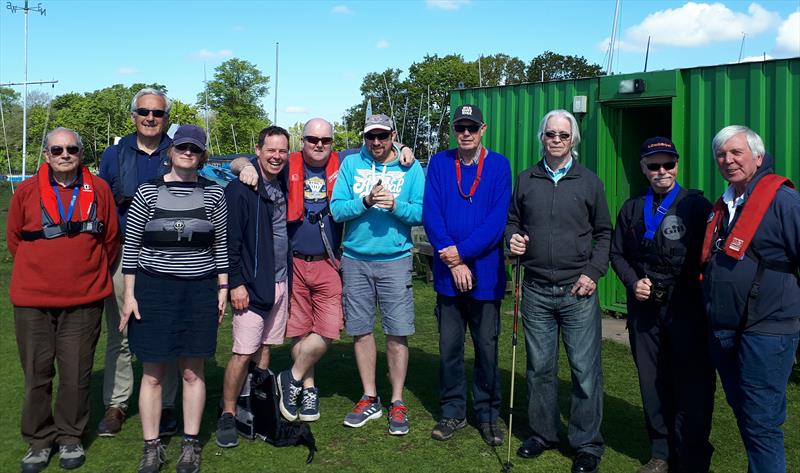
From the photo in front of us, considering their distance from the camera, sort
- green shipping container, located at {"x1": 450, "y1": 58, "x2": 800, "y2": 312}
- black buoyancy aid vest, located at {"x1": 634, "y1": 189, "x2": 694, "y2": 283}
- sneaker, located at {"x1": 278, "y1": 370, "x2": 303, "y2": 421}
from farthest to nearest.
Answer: green shipping container, located at {"x1": 450, "y1": 58, "x2": 800, "y2": 312}
sneaker, located at {"x1": 278, "y1": 370, "x2": 303, "y2": 421}
black buoyancy aid vest, located at {"x1": 634, "y1": 189, "x2": 694, "y2": 283}

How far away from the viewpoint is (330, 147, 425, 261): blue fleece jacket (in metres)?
4.84

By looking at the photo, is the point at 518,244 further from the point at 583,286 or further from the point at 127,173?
the point at 127,173

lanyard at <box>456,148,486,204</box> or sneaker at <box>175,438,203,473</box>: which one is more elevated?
lanyard at <box>456,148,486,204</box>

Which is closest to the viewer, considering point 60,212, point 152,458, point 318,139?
point 152,458

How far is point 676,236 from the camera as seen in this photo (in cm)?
392

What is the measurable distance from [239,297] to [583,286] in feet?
6.97

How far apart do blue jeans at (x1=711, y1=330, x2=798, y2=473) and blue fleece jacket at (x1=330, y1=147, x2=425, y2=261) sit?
86.1 inches

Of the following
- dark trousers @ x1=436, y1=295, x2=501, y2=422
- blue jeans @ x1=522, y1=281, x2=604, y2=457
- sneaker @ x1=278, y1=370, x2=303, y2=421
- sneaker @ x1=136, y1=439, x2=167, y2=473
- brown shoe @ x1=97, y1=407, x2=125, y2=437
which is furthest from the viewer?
sneaker @ x1=278, y1=370, x2=303, y2=421

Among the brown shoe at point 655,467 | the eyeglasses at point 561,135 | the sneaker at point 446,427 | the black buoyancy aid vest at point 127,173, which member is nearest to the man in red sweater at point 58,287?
the black buoyancy aid vest at point 127,173

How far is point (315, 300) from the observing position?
16.7ft

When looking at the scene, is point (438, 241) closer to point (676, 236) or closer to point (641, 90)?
point (676, 236)

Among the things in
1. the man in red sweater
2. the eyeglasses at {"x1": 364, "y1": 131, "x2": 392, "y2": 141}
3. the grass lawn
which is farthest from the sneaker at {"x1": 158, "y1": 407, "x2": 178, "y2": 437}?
the eyeglasses at {"x1": 364, "y1": 131, "x2": 392, "y2": 141}

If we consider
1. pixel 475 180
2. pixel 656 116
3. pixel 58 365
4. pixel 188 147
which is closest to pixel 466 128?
pixel 475 180

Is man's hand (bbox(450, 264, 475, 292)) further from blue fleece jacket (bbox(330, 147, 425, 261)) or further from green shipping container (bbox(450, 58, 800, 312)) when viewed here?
green shipping container (bbox(450, 58, 800, 312))
